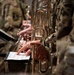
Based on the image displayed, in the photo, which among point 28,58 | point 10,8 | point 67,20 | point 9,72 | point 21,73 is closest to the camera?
point 67,20

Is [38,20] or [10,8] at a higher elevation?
[38,20]

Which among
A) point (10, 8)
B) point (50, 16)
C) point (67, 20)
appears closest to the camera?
point (67, 20)

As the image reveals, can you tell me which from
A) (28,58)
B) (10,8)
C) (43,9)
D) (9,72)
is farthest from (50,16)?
(10,8)

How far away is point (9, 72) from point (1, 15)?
7.99 feet

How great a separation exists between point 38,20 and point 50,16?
63 mm

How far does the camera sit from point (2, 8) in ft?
12.9

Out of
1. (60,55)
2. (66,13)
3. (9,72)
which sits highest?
(66,13)

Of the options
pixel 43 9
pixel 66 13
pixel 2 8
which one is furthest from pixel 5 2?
pixel 66 13

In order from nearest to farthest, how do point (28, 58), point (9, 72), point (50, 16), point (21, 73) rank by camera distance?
point (50, 16) → point (28, 58) → point (21, 73) → point (9, 72)

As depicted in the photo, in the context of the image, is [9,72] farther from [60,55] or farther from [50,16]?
[60,55]

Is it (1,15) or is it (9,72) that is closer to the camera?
(9,72)

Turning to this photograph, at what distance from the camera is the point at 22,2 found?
401 cm

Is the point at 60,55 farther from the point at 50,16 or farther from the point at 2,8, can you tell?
the point at 2,8

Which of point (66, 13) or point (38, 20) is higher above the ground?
point (66, 13)
